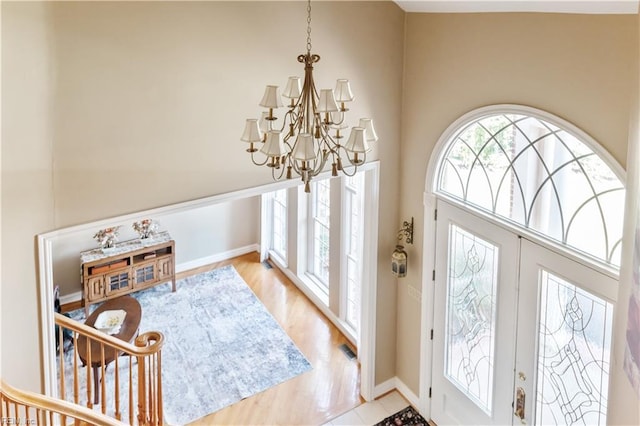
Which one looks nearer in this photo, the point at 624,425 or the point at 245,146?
the point at 624,425

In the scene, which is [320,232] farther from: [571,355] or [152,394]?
[571,355]

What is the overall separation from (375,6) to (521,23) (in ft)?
4.40

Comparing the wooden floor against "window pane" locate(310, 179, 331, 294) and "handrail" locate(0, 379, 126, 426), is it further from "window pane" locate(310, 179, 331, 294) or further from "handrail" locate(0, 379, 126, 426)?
"handrail" locate(0, 379, 126, 426)

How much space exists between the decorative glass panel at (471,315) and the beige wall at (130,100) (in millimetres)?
1779

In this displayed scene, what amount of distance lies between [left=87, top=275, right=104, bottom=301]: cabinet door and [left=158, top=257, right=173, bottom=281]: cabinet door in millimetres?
815

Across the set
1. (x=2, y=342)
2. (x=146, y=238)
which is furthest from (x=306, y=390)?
(x=146, y=238)

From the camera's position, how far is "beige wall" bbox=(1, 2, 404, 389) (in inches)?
133

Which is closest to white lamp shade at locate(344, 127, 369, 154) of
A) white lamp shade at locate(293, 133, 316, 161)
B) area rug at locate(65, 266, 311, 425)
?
white lamp shade at locate(293, 133, 316, 161)

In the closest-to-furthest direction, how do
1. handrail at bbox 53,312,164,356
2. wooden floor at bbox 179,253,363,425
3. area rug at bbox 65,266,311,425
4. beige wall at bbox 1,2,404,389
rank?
beige wall at bbox 1,2,404,389 < handrail at bbox 53,312,164,356 < wooden floor at bbox 179,253,363,425 < area rug at bbox 65,266,311,425

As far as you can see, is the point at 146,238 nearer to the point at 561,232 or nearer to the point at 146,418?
the point at 146,418

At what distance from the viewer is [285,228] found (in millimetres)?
8414

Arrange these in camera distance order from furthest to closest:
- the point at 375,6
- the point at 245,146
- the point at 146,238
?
the point at 146,238 < the point at 375,6 < the point at 245,146

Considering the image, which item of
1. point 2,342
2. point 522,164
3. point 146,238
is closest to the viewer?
point 2,342

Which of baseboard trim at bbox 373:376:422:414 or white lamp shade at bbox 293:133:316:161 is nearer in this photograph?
white lamp shade at bbox 293:133:316:161
